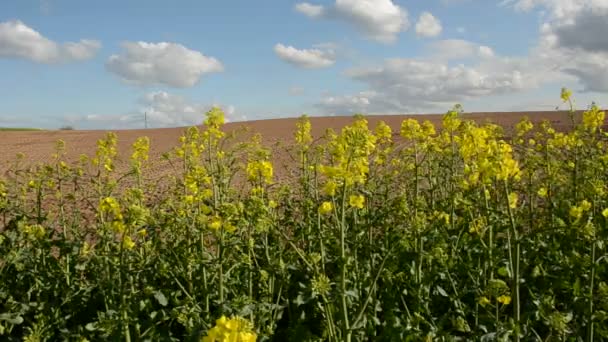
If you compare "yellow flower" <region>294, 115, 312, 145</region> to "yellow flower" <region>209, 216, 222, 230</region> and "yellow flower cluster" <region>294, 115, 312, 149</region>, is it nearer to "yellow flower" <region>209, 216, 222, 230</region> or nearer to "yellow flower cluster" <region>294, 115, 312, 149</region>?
"yellow flower cluster" <region>294, 115, 312, 149</region>

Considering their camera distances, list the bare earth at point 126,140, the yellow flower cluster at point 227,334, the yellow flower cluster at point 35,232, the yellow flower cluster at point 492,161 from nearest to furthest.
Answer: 1. the yellow flower cluster at point 227,334
2. the yellow flower cluster at point 492,161
3. the yellow flower cluster at point 35,232
4. the bare earth at point 126,140

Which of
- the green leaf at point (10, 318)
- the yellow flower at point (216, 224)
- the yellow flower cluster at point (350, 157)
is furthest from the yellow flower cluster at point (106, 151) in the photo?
the yellow flower cluster at point (350, 157)


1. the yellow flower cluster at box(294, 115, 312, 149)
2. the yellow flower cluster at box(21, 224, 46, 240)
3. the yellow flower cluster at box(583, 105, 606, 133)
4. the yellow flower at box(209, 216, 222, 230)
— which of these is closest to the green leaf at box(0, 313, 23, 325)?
the yellow flower cluster at box(21, 224, 46, 240)

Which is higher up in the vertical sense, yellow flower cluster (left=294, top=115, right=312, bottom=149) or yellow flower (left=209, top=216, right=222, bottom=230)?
yellow flower cluster (left=294, top=115, right=312, bottom=149)

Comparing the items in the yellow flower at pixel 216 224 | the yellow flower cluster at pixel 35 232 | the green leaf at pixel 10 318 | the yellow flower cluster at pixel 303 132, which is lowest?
the green leaf at pixel 10 318

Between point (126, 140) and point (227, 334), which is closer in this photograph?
point (227, 334)

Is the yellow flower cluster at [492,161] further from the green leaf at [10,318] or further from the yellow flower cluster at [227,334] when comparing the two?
the green leaf at [10,318]

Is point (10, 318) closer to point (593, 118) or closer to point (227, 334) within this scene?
point (227, 334)

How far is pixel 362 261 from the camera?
4.82 metres

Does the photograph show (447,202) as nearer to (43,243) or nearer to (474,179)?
(474,179)

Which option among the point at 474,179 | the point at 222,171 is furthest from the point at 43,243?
the point at 474,179

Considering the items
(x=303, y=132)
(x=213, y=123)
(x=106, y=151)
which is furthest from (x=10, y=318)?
(x=303, y=132)

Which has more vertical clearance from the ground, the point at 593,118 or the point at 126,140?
the point at 593,118

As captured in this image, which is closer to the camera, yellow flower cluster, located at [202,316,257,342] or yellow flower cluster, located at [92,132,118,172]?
yellow flower cluster, located at [202,316,257,342]
